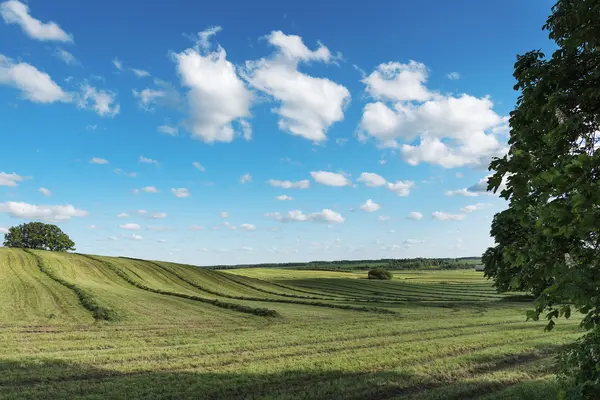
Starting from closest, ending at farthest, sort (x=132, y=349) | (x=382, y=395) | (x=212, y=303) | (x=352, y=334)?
(x=382, y=395), (x=132, y=349), (x=352, y=334), (x=212, y=303)

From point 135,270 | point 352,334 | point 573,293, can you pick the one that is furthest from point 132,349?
point 135,270

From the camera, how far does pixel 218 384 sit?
1465cm

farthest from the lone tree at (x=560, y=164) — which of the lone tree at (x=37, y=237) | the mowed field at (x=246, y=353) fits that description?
the lone tree at (x=37, y=237)

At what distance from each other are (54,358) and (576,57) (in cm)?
2267

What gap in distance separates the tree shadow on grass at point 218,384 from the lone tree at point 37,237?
135997 mm

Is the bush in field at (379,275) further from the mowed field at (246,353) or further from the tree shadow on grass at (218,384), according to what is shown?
the tree shadow on grass at (218,384)

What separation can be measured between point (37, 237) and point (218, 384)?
14280cm

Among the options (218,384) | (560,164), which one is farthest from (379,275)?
(560,164)

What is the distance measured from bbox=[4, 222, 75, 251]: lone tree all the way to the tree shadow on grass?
13600 centimetres

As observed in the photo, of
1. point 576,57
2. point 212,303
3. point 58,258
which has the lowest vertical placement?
point 212,303

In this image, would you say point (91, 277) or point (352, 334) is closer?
point (352, 334)

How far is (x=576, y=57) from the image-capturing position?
699cm

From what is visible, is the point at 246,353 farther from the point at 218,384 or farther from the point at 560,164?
the point at 560,164

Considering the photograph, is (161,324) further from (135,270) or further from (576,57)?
(135,270)
